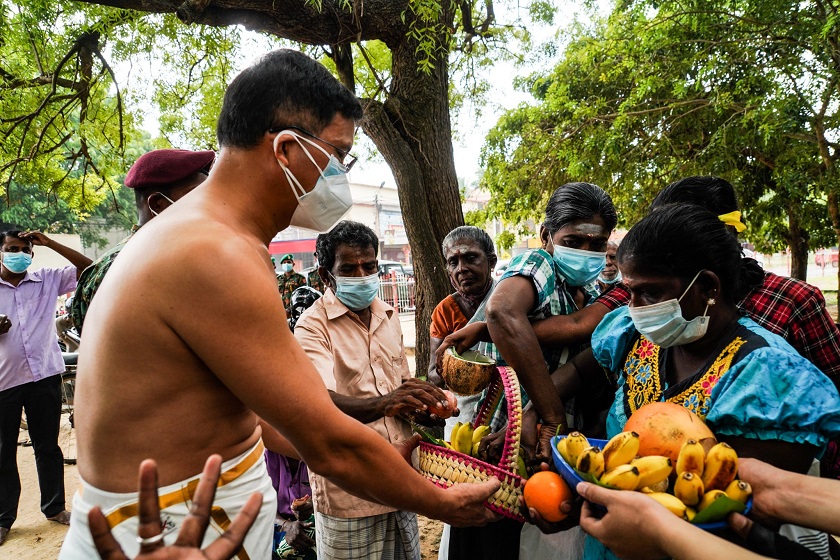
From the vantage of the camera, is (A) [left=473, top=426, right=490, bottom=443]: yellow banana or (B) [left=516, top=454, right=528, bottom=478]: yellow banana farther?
(A) [left=473, top=426, right=490, bottom=443]: yellow banana

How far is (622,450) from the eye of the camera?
151 cm

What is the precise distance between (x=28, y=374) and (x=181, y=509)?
423cm

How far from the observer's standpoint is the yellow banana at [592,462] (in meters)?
1.53

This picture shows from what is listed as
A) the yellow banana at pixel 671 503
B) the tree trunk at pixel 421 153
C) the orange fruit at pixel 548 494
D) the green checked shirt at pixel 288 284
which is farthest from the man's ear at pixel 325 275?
the green checked shirt at pixel 288 284

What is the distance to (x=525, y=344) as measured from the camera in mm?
2119

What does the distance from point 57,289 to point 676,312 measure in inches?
205

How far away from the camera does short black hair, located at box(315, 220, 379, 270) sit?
2.83 meters

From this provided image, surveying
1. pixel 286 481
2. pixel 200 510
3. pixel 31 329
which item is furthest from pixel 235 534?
pixel 31 329

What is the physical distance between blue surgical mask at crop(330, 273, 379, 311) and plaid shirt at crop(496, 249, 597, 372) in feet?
2.49

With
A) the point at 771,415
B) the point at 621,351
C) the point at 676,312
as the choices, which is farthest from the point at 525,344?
the point at 771,415

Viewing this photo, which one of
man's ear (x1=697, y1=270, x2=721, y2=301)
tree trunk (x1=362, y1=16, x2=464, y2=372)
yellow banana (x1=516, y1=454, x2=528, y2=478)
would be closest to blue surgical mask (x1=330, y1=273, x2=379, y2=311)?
yellow banana (x1=516, y1=454, x2=528, y2=478)

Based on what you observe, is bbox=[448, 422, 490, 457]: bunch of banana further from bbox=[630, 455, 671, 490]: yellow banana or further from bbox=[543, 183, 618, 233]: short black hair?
bbox=[543, 183, 618, 233]: short black hair

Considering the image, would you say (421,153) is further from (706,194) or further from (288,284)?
(288,284)

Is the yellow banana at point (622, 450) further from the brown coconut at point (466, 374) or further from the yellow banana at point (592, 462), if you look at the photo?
the brown coconut at point (466, 374)
